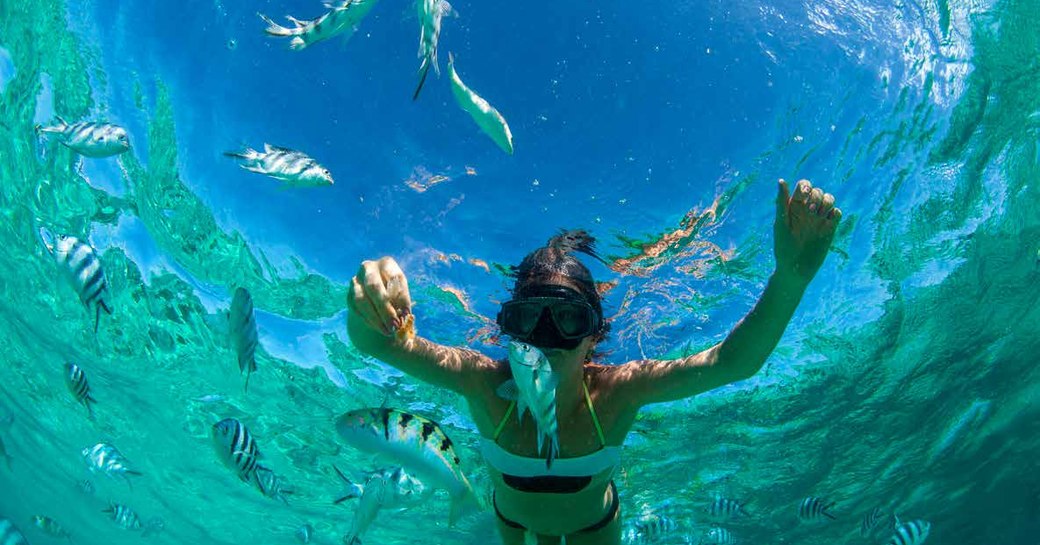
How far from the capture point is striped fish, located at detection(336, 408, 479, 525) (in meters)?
3.11

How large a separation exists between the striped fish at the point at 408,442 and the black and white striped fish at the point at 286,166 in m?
3.16

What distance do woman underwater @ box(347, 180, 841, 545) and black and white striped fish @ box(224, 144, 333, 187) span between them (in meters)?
2.26

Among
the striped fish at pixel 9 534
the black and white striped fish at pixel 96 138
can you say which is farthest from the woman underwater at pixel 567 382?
the striped fish at pixel 9 534

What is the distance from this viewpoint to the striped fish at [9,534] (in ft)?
20.0

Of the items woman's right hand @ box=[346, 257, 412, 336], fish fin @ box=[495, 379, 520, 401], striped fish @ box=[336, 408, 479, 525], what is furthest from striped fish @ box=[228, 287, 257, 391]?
fish fin @ box=[495, 379, 520, 401]

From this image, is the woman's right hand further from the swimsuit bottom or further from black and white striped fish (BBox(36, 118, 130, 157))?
black and white striped fish (BBox(36, 118, 130, 157))

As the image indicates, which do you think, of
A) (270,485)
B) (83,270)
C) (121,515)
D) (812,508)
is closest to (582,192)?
(270,485)

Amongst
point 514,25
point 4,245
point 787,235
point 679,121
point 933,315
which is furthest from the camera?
point 4,245

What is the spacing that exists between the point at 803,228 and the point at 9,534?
8.35 m

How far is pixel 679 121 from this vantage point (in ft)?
26.5

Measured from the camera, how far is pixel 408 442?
3189mm

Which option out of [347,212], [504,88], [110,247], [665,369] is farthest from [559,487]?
[110,247]

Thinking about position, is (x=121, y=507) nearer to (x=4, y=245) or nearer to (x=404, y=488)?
(x=404, y=488)

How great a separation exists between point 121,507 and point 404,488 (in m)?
6.95
